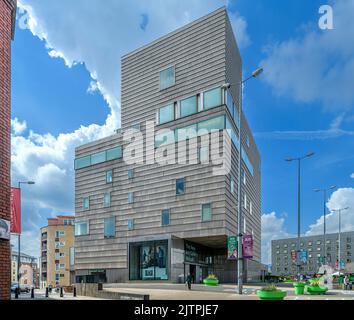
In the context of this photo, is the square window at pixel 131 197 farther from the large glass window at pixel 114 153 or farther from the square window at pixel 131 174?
the large glass window at pixel 114 153

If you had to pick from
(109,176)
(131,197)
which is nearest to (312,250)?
(109,176)

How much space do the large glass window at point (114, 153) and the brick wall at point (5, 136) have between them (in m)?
44.6

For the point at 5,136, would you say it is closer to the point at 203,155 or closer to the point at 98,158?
the point at 203,155

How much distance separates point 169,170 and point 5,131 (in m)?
38.8

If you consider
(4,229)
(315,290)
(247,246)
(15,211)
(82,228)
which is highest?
(15,211)

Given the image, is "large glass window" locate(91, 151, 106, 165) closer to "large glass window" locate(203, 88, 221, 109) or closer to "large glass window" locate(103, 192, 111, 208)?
"large glass window" locate(103, 192, 111, 208)

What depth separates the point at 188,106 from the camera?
52.6 meters

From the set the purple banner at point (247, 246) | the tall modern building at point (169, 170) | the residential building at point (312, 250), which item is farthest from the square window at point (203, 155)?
the residential building at point (312, 250)

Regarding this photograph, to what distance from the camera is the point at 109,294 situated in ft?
83.5

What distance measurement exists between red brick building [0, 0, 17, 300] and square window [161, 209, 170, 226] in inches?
1489

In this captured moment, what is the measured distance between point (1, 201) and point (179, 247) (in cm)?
3803

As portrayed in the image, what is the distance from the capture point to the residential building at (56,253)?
381ft

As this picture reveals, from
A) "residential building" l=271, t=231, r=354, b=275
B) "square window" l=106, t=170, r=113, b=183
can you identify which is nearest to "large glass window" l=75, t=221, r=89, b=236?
"square window" l=106, t=170, r=113, b=183
